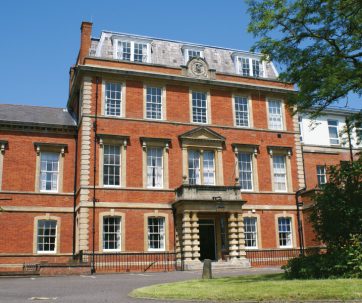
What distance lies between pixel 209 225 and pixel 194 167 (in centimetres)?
392

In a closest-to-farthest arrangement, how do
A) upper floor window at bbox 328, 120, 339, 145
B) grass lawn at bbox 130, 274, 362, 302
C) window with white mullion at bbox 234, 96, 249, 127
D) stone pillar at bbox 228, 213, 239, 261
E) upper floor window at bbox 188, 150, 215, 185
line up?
grass lawn at bbox 130, 274, 362, 302 < stone pillar at bbox 228, 213, 239, 261 < upper floor window at bbox 188, 150, 215, 185 < window with white mullion at bbox 234, 96, 249, 127 < upper floor window at bbox 328, 120, 339, 145

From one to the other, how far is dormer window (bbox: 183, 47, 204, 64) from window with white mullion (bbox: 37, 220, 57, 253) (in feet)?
48.9

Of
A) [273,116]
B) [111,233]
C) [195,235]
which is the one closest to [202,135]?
[273,116]

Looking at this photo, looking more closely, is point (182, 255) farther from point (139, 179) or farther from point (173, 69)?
point (173, 69)

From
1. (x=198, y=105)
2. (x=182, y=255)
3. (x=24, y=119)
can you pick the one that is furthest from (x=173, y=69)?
(x=182, y=255)

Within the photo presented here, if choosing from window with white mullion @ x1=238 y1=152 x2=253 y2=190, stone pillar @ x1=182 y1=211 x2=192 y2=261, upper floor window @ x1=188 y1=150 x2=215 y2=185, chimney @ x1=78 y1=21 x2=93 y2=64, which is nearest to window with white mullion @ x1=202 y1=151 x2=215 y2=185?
upper floor window @ x1=188 y1=150 x2=215 y2=185

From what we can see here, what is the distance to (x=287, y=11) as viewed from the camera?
17.1 metres

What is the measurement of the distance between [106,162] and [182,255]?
736cm

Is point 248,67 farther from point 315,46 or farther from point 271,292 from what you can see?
point 271,292

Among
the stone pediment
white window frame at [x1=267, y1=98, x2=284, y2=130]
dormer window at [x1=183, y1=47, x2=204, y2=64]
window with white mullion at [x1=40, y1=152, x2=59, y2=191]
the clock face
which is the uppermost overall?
dormer window at [x1=183, y1=47, x2=204, y2=64]

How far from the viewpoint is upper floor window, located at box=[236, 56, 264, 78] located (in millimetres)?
34625

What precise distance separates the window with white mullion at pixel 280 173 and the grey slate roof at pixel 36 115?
14.4 meters

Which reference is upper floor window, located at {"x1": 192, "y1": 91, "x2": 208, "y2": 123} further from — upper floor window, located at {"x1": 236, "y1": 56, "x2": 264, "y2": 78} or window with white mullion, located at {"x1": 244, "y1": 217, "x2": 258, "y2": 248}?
window with white mullion, located at {"x1": 244, "y1": 217, "x2": 258, "y2": 248}

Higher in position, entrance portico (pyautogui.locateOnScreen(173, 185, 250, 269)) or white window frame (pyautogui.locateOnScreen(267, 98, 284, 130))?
white window frame (pyautogui.locateOnScreen(267, 98, 284, 130))
